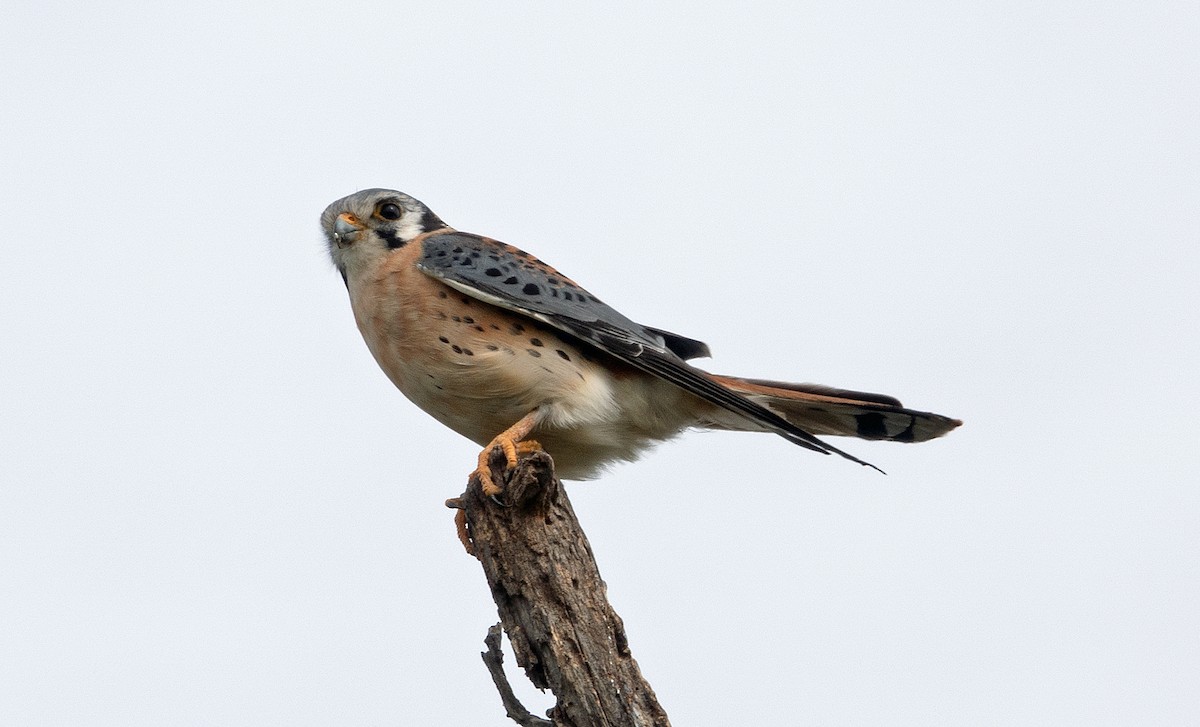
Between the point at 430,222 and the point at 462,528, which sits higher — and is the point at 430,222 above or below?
above

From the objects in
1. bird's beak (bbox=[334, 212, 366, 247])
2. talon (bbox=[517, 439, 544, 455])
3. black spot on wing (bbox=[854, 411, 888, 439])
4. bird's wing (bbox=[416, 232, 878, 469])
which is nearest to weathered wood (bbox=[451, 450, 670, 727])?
talon (bbox=[517, 439, 544, 455])

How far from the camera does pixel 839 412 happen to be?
5367 millimetres

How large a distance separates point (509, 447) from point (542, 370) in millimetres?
566

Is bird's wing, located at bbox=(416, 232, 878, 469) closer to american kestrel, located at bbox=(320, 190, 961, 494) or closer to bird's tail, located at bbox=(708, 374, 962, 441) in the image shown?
american kestrel, located at bbox=(320, 190, 961, 494)

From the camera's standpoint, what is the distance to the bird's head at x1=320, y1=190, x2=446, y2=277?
552 cm

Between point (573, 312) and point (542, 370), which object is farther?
point (573, 312)

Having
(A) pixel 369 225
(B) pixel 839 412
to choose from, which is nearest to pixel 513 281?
(A) pixel 369 225

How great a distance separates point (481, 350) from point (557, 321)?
33cm

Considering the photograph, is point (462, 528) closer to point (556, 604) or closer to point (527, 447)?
point (527, 447)

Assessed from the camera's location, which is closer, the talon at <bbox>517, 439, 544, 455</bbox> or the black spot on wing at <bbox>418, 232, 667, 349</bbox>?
the talon at <bbox>517, 439, 544, 455</bbox>

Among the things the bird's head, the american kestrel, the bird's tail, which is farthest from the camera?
the bird's head

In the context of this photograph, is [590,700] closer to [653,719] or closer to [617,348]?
[653,719]

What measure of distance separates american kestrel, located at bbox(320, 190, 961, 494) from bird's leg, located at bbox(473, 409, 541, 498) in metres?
0.01

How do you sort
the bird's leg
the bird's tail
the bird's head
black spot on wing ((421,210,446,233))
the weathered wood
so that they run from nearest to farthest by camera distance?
the weathered wood
the bird's leg
the bird's tail
the bird's head
black spot on wing ((421,210,446,233))
